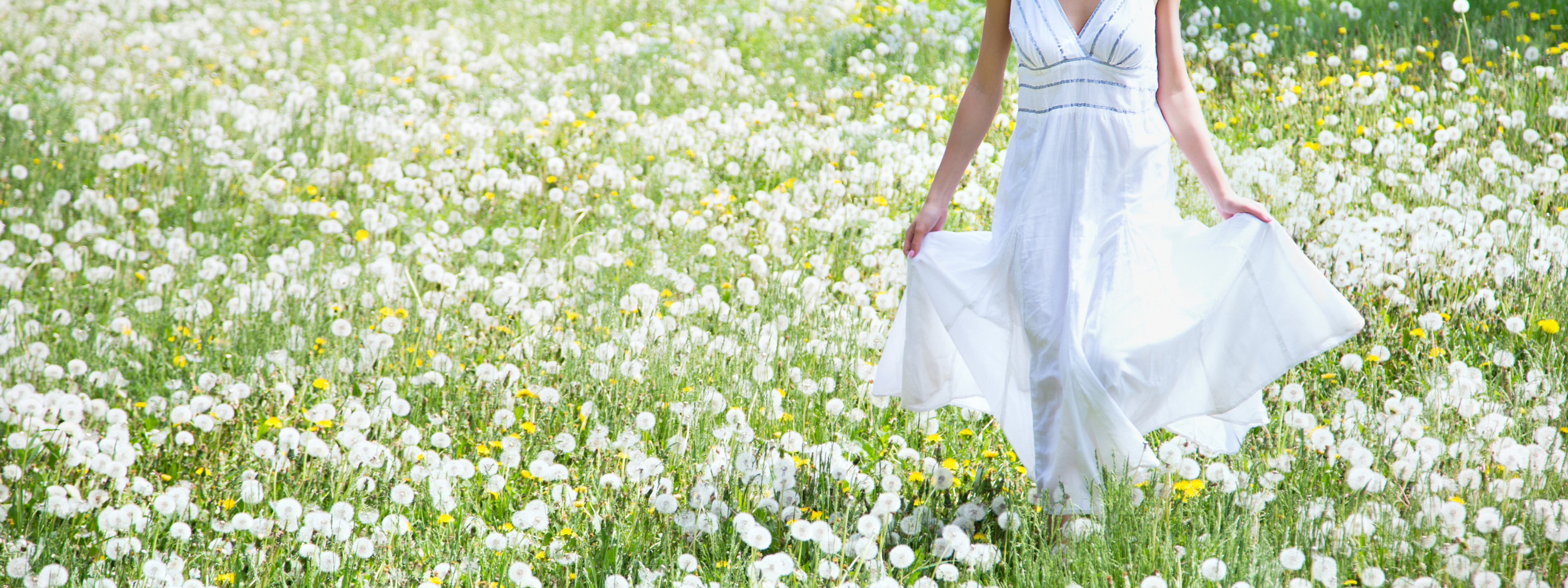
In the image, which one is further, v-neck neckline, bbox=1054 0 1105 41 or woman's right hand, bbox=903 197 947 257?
woman's right hand, bbox=903 197 947 257

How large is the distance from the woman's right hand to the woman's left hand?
73cm

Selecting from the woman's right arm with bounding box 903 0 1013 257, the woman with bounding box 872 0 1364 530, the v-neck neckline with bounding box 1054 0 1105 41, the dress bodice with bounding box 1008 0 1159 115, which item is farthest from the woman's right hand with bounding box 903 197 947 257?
the v-neck neckline with bounding box 1054 0 1105 41

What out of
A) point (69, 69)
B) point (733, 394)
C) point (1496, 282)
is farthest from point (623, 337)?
point (69, 69)

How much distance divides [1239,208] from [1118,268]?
A: 0.35 metres

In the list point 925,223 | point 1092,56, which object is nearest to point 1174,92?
point 1092,56

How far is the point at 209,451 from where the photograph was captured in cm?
389

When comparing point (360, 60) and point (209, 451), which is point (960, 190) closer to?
point (209, 451)

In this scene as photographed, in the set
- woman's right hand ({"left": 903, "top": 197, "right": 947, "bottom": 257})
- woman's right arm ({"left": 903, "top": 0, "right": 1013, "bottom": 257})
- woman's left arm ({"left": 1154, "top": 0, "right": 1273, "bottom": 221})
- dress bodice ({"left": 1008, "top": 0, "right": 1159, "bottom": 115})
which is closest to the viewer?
dress bodice ({"left": 1008, "top": 0, "right": 1159, "bottom": 115})

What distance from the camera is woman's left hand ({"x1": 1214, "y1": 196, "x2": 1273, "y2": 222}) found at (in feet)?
9.36

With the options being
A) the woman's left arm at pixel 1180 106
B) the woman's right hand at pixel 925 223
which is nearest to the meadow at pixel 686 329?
the woman's right hand at pixel 925 223

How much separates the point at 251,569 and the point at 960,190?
384cm

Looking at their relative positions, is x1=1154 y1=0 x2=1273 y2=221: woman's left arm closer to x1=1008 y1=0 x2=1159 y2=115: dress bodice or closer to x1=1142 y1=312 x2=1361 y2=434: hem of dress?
x1=1008 y1=0 x2=1159 y2=115: dress bodice

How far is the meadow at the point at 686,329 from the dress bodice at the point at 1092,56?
100 cm

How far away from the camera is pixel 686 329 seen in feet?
15.1
